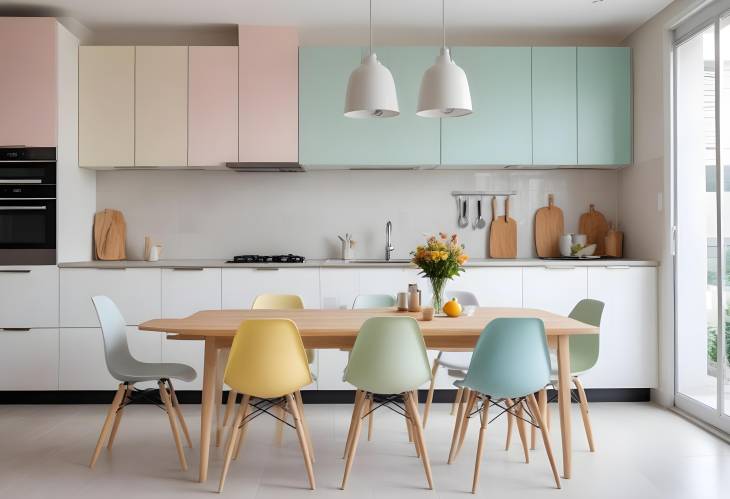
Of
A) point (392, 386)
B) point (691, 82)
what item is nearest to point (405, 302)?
point (392, 386)

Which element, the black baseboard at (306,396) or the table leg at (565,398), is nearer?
the table leg at (565,398)

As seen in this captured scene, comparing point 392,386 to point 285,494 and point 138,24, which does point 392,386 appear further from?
point 138,24

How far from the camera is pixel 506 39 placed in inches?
206

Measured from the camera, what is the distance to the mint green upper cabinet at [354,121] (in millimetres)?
4805

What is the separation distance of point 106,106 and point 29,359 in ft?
6.39

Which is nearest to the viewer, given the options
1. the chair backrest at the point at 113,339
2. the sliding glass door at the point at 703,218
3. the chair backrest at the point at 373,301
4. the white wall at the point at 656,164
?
the chair backrest at the point at 113,339

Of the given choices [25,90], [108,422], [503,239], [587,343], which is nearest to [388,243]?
[503,239]

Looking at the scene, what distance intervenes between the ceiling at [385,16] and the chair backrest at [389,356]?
2605 millimetres

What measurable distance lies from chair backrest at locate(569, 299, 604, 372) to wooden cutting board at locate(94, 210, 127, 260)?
354 centimetres

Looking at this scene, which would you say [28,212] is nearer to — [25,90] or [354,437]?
[25,90]

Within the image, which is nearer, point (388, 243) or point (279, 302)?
point (279, 302)

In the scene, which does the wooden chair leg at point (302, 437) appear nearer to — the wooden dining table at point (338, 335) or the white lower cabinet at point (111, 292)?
the wooden dining table at point (338, 335)

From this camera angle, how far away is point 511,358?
288 centimetres

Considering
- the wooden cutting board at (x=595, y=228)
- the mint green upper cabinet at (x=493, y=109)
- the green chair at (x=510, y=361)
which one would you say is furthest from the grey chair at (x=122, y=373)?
the wooden cutting board at (x=595, y=228)
